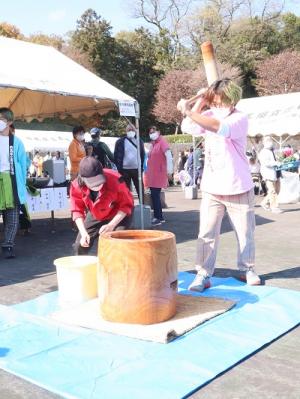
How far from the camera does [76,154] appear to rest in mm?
7945

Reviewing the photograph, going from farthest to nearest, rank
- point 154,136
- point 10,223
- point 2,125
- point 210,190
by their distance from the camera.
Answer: point 154,136 < point 10,223 < point 2,125 < point 210,190

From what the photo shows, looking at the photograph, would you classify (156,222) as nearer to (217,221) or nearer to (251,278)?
(251,278)

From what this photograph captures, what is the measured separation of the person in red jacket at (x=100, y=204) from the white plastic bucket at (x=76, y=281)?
30 centimetres

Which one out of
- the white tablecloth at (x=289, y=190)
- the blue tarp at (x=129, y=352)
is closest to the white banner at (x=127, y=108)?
the blue tarp at (x=129, y=352)

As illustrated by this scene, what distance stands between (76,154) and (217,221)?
4057mm

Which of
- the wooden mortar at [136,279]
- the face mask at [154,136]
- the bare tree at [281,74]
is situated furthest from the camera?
the bare tree at [281,74]

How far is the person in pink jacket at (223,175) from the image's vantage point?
4125 millimetres

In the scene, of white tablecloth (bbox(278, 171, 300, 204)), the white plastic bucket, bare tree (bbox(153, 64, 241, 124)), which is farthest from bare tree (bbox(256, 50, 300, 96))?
the white plastic bucket

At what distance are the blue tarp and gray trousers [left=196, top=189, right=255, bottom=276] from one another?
20.4 inches

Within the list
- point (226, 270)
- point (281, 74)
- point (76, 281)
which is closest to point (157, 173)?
point (226, 270)

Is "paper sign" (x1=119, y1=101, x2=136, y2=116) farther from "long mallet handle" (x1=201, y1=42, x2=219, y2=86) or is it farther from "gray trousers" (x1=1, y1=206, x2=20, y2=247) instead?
"long mallet handle" (x1=201, y1=42, x2=219, y2=86)

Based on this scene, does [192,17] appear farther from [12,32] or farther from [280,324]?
[280,324]

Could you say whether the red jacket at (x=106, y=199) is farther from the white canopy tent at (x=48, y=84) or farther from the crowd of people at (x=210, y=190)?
the white canopy tent at (x=48, y=84)

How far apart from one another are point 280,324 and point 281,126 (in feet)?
35.9
